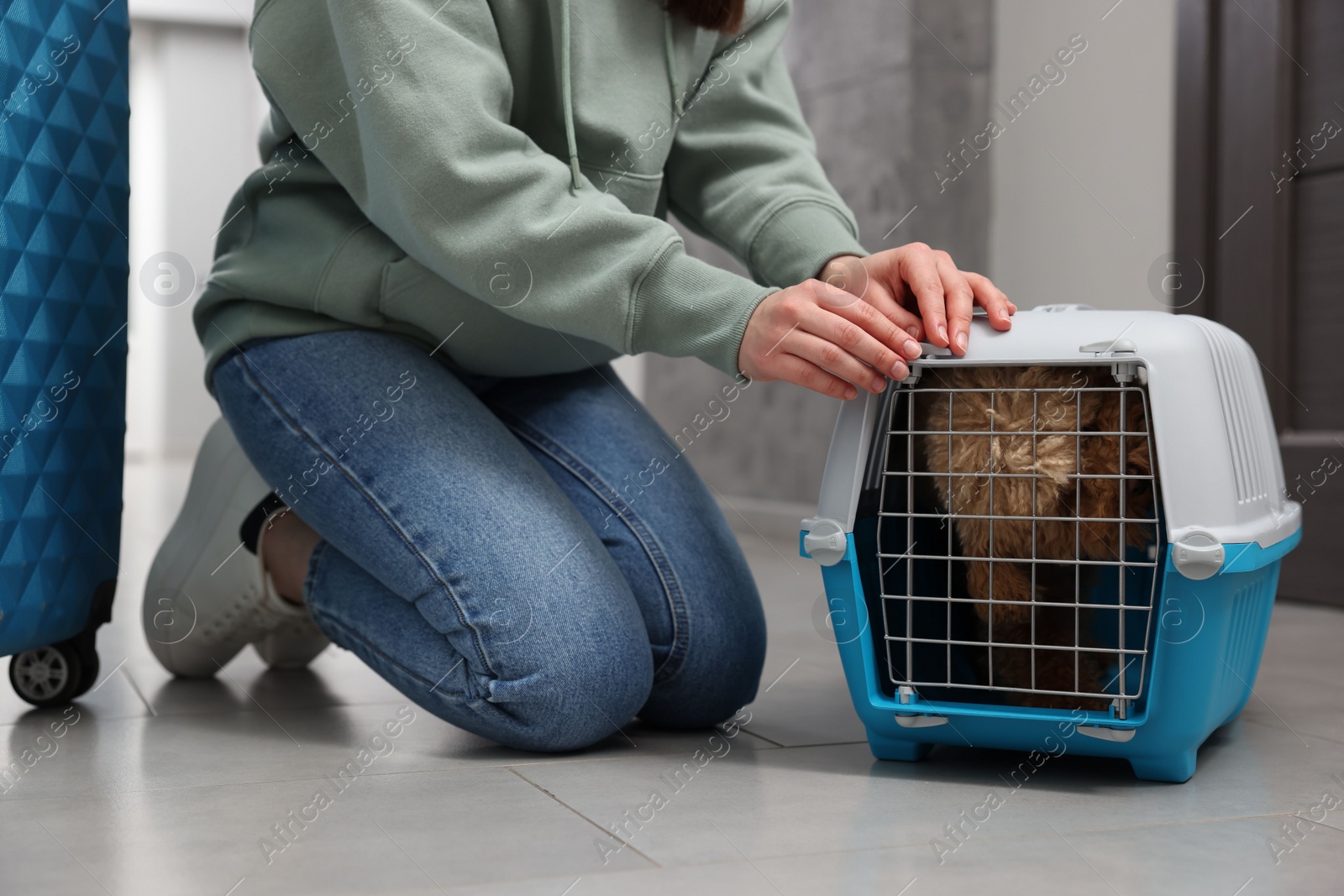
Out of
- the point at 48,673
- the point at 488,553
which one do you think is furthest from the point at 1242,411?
the point at 48,673

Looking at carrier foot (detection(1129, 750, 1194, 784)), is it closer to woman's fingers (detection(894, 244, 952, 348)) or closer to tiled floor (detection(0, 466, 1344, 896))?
tiled floor (detection(0, 466, 1344, 896))

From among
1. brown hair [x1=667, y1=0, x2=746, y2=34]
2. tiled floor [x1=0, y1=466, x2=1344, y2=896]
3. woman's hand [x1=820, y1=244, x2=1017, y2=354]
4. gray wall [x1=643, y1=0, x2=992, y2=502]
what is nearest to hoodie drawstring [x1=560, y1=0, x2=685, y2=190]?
brown hair [x1=667, y1=0, x2=746, y2=34]

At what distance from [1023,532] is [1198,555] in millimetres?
111

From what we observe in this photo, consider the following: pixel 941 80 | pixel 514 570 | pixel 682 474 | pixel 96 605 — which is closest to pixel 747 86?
pixel 682 474

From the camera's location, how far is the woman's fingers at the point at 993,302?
78cm

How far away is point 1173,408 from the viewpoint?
746mm

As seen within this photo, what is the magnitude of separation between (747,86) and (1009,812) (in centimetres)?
68

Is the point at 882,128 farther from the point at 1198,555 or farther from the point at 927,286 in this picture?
the point at 1198,555

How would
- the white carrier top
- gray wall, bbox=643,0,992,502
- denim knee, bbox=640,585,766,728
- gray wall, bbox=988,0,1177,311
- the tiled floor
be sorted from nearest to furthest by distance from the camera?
1. the tiled floor
2. the white carrier top
3. denim knee, bbox=640,585,766,728
4. gray wall, bbox=988,0,1177,311
5. gray wall, bbox=643,0,992,502

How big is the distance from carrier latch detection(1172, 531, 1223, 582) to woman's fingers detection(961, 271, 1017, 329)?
0.17 metres

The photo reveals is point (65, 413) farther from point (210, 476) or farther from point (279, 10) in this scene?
point (279, 10)

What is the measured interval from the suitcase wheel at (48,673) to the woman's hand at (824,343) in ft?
2.16

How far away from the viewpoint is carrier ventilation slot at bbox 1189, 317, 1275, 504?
78 centimetres

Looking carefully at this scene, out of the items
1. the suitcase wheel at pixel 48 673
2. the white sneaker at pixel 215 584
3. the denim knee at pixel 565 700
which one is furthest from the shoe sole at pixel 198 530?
the denim knee at pixel 565 700
